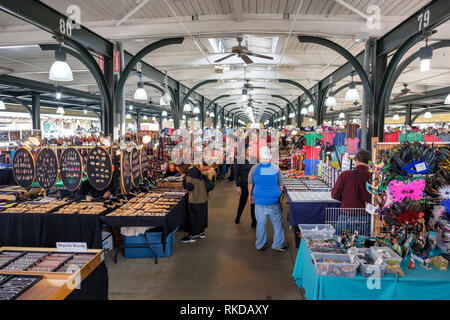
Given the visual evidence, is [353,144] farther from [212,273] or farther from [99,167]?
[99,167]

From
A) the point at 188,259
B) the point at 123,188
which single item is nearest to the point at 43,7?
the point at 123,188

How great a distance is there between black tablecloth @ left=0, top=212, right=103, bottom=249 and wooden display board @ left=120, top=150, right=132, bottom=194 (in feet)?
2.40

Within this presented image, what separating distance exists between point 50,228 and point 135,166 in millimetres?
1569

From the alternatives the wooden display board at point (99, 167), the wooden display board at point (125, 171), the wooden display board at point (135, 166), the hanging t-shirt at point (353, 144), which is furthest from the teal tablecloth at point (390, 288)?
the hanging t-shirt at point (353, 144)

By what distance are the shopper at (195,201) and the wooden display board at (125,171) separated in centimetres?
93

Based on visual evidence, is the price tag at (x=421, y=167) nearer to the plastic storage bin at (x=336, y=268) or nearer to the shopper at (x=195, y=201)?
the plastic storage bin at (x=336, y=268)

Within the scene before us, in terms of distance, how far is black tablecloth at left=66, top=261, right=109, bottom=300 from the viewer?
83.6 inches

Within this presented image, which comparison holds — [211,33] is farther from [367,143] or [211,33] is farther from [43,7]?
[367,143]

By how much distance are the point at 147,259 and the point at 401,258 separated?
3.30m

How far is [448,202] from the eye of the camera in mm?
2268

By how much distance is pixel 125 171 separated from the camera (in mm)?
4559

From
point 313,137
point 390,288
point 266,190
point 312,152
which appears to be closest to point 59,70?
point 266,190

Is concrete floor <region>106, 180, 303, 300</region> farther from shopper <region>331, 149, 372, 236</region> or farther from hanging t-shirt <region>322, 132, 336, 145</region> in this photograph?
hanging t-shirt <region>322, 132, 336, 145</region>

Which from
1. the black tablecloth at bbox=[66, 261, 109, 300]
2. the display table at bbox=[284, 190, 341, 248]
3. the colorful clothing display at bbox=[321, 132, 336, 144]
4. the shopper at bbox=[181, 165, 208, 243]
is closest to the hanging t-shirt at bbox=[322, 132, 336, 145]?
the colorful clothing display at bbox=[321, 132, 336, 144]
